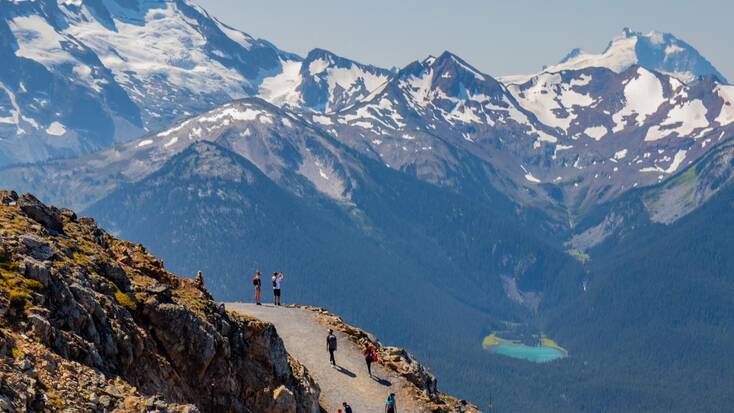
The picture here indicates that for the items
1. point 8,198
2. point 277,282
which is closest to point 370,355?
point 277,282

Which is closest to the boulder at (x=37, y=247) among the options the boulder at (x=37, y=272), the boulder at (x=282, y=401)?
the boulder at (x=37, y=272)

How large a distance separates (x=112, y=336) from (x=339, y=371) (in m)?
30.3

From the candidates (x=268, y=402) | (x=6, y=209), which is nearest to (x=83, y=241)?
(x=6, y=209)

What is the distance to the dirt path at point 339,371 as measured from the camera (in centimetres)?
7013

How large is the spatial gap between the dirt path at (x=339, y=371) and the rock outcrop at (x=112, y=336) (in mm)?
4516

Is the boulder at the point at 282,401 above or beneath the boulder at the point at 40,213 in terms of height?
beneath

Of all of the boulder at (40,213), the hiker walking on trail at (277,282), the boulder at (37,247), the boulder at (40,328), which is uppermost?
the hiker walking on trail at (277,282)

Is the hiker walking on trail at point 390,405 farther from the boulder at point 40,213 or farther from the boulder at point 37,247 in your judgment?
the boulder at point 37,247

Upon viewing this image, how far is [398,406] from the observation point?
235ft

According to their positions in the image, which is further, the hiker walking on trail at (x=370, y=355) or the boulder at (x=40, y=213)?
the hiker walking on trail at (x=370, y=355)

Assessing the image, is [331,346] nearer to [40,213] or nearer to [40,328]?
[40,213]

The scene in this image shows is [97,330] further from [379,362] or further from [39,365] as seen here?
[379,362]

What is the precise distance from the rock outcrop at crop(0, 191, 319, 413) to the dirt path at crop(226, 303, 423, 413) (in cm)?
452

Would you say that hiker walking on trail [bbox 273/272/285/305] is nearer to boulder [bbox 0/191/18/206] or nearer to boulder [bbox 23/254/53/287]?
boulder [bbox 0/191/18/206]
